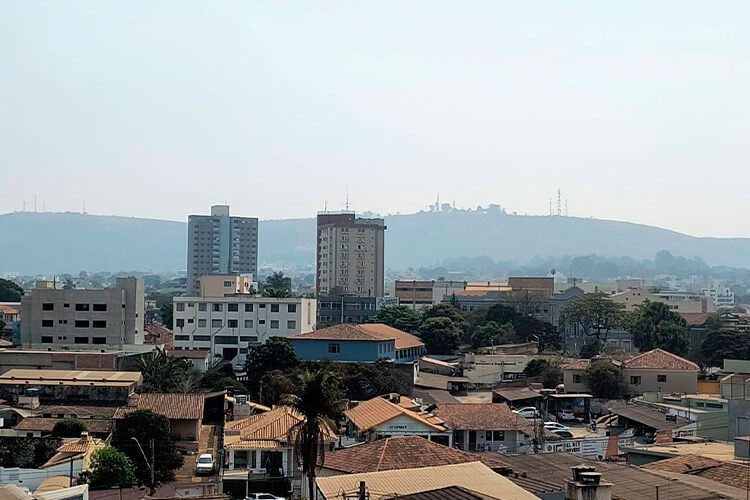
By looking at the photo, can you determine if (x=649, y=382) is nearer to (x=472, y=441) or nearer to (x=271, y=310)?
(x=472, y=441)

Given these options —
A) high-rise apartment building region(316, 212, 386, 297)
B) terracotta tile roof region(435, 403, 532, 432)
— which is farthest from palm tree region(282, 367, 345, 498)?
high-rise apartment building region(316, 212, 386, 297)

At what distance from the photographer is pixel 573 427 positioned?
35500 mm

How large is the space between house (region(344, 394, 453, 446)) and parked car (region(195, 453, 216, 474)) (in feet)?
13.3

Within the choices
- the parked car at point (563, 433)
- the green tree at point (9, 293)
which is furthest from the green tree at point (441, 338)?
the green tree at point (9, 293)

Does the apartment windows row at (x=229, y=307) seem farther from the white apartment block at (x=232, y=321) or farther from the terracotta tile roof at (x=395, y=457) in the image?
the terracotta tile roof at (x=395, y=457)

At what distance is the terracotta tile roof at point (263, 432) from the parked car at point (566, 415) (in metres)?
13.8

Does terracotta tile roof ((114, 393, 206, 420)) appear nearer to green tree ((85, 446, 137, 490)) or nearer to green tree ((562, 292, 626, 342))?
green tree ((85, 446, 137, 490))

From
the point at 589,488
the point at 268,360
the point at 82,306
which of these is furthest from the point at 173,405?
the point at 82,306

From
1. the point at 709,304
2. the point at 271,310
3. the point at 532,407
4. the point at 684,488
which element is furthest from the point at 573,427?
the point at 709,304

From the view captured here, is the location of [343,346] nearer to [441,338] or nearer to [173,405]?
[441,338]

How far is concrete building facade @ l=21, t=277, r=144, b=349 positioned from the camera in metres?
50.8

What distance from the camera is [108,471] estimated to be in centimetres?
2097

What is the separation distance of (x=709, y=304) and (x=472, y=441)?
7887 centimetres

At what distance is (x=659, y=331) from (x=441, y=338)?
461 inches
